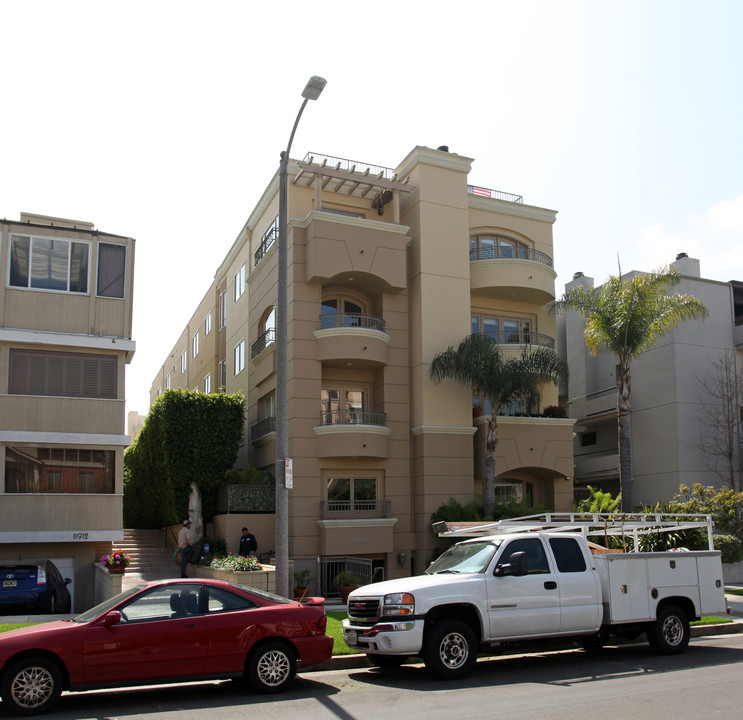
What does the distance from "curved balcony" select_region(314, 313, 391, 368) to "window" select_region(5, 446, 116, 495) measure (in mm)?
7488

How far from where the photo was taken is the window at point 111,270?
23322mm

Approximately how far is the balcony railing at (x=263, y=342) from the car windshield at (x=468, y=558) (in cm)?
1652

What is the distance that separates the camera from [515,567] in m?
11.4

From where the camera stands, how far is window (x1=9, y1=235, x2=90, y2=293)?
74.0ft

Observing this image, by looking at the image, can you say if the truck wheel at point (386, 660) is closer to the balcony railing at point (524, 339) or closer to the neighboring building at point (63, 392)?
the neighboring building at point (63, 392)

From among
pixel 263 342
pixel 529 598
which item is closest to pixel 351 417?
pixel 263 342

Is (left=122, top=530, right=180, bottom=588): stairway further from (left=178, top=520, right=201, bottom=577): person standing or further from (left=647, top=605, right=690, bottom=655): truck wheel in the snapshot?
(left=647, top=605, right=690, bottom=655): truck wheel

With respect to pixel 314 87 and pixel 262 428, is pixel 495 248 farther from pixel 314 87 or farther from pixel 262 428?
pixel 314 87

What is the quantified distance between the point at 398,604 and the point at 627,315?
715 inches

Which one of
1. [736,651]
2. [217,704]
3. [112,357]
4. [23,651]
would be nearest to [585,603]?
[736,651]

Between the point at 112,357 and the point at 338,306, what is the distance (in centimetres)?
829

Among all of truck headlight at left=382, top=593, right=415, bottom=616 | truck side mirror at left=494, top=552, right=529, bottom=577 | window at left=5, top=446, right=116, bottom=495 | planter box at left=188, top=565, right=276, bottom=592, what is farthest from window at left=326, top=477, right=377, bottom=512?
truck headlight at left=382, top=593, right=415, bottom=616

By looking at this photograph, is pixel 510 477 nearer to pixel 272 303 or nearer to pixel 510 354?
pixel 510 354

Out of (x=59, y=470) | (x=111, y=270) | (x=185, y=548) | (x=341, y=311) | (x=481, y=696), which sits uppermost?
(x=111, y=270)
